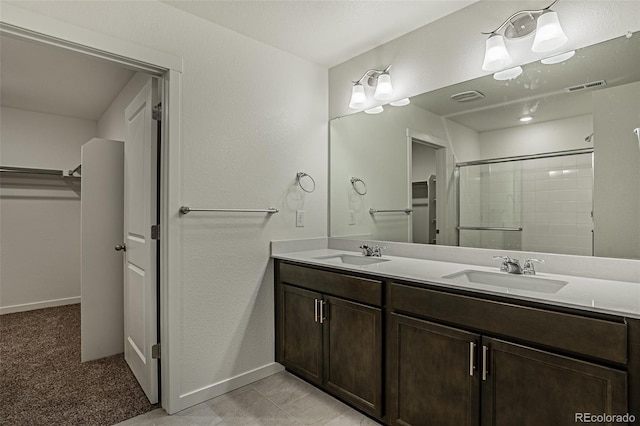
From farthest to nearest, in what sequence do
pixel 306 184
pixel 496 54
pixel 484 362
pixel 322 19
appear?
1. pixel 306 184
2. pixel 322 19
3. pixel 496 54
4. pixel 484 362

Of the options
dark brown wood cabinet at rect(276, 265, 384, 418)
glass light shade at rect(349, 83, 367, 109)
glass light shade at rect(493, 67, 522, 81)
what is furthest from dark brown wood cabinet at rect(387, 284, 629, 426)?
glass light shade at rect(349, 83, 367, 109)

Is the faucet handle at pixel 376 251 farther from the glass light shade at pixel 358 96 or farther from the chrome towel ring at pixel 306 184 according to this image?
the glass light shade at pixel 358 96

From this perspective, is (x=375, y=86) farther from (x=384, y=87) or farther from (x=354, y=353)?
(x=354, y=353)

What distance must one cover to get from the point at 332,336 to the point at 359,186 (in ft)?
3.98

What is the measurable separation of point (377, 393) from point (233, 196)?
147cm

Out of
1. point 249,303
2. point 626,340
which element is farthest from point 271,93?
point 626,340

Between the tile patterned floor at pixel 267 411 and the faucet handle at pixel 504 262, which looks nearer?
the faucet handle at pixel 504 262

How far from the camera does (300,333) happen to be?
Result: 2316mm

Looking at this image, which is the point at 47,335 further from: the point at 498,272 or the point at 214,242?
the point at 498,272

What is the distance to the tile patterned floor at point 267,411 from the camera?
1.92 metres

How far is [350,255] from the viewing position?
256cm

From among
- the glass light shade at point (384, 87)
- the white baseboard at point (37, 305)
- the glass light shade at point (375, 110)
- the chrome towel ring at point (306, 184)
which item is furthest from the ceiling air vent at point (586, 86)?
the white baseboard at point (37, 305)

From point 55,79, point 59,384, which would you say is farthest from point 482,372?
point 55,79

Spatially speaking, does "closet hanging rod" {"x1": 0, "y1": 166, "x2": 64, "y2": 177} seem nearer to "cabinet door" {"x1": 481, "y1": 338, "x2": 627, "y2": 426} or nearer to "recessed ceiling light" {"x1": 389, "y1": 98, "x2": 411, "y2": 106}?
"recessed ceiling light" {"x1": 389, "y1": 98, "x2": 411, "y2": 106}
